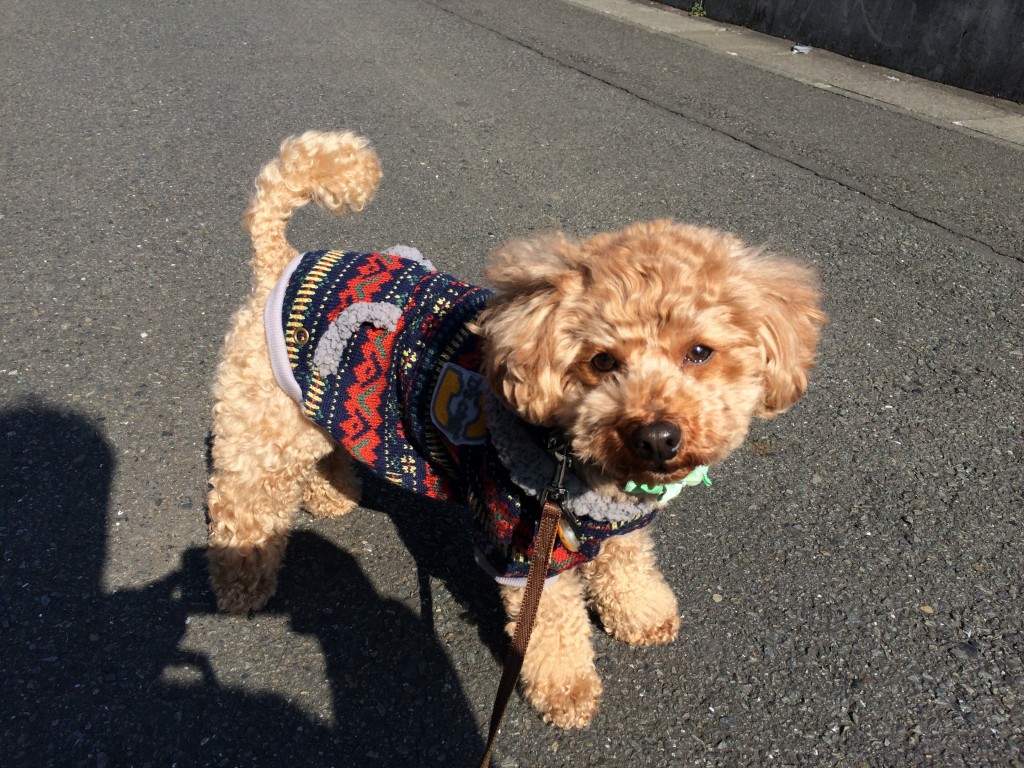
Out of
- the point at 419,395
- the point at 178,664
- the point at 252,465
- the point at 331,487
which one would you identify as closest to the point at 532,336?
the point at 419,395

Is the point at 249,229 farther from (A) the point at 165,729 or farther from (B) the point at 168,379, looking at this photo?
(A) the point at 165,729

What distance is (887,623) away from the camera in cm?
254

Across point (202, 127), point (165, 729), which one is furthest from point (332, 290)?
point (202, 127)

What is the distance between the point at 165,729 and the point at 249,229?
1.53 meters

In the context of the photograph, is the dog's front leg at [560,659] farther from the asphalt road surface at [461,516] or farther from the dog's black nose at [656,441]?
the dog's black nose at [656,441]

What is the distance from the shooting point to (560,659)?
235 cm

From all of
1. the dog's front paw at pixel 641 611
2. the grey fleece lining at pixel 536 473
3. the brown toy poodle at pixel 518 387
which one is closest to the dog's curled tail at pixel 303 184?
the brown toy poodle at pixel 518 387

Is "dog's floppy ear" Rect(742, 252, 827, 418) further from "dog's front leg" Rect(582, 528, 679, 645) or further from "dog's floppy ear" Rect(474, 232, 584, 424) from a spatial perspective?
"dog's front leg" Rect(582, 528, 679, 645)

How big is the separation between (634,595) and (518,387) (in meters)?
1.03

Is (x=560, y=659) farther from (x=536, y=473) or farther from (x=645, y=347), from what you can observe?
(x=645, y=347)

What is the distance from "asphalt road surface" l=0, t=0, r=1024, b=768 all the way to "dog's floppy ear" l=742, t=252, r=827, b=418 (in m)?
0.99

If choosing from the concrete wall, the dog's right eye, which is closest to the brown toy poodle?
the dog's right eye

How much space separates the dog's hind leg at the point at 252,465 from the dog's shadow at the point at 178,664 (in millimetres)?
120

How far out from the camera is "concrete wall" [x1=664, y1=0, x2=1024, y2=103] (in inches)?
271
